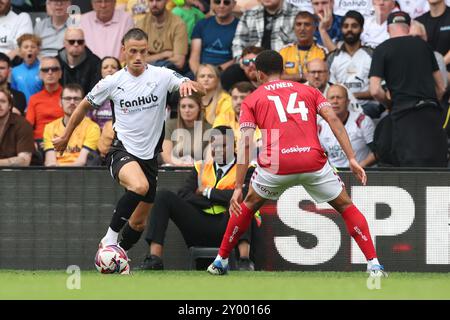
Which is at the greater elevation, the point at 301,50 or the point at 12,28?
the point at 12,28

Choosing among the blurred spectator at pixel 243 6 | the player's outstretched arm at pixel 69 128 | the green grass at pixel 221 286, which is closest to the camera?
the green grass at pixel 221 286

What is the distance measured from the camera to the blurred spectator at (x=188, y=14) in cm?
1614

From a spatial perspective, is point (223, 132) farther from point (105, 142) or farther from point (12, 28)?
point (12, 28)

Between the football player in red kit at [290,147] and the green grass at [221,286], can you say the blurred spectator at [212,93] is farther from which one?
the football player in red kit at [290,147]

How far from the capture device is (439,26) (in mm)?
14594

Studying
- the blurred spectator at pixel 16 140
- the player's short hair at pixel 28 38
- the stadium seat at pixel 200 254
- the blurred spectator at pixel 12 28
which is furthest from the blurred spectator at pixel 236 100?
the blurred spectator at pixel 12 28

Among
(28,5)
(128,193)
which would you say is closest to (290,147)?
(128,193)

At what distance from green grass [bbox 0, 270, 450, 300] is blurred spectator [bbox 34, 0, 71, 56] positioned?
5207 mm

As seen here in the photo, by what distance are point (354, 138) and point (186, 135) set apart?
6.71 ft

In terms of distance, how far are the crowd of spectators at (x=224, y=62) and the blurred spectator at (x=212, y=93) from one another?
2 cm

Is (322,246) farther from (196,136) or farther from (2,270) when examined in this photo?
(2,270)

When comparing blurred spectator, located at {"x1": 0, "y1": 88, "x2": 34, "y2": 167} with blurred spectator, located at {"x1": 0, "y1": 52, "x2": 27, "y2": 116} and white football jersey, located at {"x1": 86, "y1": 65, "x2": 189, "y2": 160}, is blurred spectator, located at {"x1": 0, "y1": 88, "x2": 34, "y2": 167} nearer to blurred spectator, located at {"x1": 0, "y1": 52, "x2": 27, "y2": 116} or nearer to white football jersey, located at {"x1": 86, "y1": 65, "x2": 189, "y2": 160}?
blurred spectator, located at {"x1": 0, "y1": 52, "x2": 27, "y2": 116}

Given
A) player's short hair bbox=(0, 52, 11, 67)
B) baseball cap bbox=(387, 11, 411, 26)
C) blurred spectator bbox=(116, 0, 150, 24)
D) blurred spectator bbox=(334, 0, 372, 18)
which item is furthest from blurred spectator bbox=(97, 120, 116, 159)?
blurred spectator bbox=(334, 0, 372, 18)

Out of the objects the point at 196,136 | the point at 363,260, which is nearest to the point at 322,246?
the point at 363,260
